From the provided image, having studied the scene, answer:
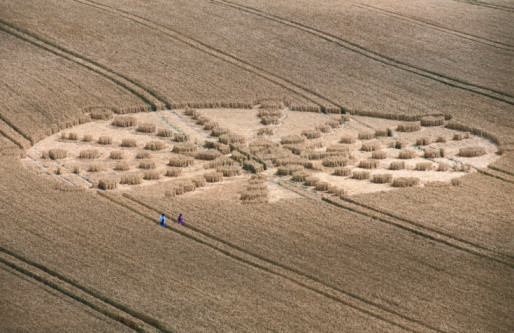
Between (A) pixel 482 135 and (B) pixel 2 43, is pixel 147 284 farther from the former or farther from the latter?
(B) pixel 2 43

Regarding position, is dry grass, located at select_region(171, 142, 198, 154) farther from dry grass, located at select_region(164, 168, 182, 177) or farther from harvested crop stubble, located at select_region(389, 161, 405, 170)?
harvested crop stubble, located at select_region(389, 161, 405, 170)

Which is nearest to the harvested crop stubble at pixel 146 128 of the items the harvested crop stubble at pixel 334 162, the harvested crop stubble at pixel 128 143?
the harvested crop stubble at pixel 128 143

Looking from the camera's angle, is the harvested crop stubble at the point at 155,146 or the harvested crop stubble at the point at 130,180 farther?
the harvested crop stubble at the point at 155,146

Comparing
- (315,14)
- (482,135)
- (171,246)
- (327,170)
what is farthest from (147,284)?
(315,14)

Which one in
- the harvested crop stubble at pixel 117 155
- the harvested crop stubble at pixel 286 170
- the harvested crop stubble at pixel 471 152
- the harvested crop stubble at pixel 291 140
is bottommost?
the harvested crop stubble at pixel 117 155

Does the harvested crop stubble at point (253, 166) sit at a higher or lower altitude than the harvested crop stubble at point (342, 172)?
lower

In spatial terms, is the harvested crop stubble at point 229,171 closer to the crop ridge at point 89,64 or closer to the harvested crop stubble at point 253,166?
the harvested crop stubble at point 253,166

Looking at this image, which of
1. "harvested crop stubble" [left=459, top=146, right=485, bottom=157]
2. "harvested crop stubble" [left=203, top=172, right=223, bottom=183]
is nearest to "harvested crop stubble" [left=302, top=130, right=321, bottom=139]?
"harvested crop stubble" [left=459, top=146, right=485, bottom=157]
